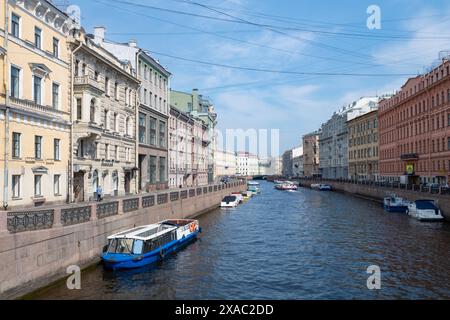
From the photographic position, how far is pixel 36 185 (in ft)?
84.3

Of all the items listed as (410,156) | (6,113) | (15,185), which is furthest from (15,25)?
(410,156)

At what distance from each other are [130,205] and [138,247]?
6.26 metres

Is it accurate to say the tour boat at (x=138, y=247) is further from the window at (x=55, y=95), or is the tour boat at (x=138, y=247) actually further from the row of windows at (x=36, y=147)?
the window at (x=55, y=95)

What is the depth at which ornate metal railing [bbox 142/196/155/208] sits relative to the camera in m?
28.4

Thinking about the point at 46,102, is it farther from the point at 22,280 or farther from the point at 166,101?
the point at 166,101

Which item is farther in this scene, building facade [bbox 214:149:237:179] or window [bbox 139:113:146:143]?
building facade [bbox 214:149:237:179]

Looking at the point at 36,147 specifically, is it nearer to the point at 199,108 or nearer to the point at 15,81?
the point at 15,81

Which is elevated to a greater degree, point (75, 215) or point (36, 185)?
point (36, 185)

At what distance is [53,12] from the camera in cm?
2662

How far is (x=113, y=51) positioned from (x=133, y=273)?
2922 cm

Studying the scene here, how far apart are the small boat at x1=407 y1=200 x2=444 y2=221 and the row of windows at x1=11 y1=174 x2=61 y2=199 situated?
29495 mm

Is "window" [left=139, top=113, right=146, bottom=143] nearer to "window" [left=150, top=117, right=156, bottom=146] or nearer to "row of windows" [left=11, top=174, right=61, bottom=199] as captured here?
"window" [left=150, top=117, right=156, bottom=146]

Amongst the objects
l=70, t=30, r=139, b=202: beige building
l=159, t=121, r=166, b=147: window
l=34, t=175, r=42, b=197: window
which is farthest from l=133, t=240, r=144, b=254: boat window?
l=159, t=121, r=166, b=147: window

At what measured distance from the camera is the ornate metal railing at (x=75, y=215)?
58.1 ft
